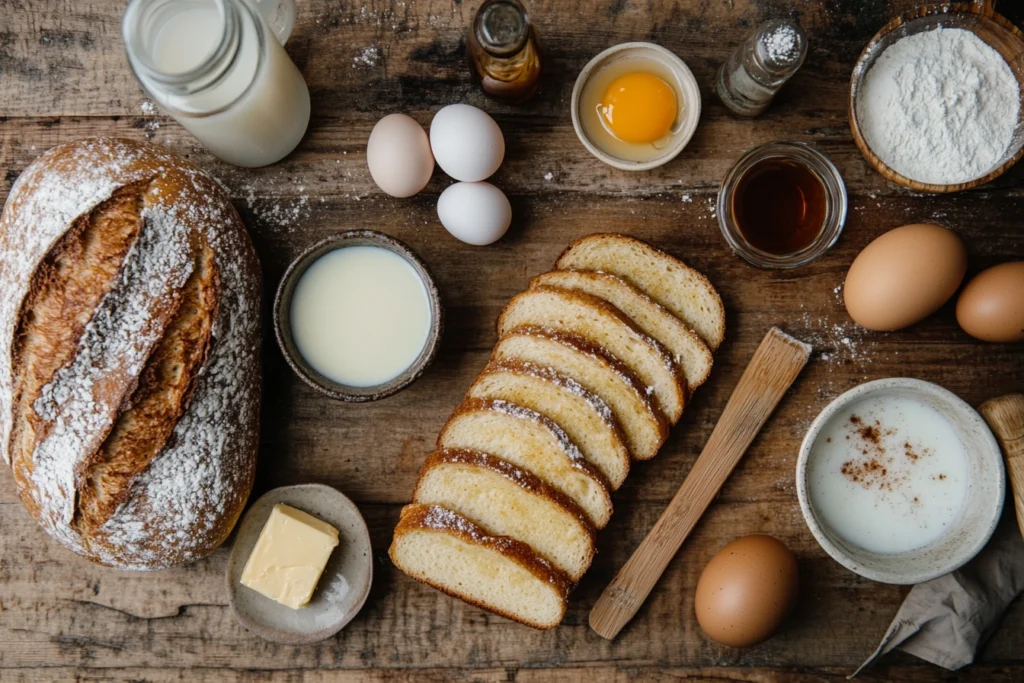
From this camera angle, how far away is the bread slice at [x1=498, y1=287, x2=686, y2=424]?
161 centimetres

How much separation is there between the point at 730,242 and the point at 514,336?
0.55 meters

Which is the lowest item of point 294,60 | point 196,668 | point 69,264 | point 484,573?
point 196,668

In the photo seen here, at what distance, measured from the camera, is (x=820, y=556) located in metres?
1.72

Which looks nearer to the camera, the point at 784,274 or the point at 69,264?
the point at 69,264

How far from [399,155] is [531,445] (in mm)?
708

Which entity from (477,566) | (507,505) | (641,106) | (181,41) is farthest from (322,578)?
(641,106)

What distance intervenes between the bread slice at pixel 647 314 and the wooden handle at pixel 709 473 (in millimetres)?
131

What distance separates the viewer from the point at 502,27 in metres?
1.50

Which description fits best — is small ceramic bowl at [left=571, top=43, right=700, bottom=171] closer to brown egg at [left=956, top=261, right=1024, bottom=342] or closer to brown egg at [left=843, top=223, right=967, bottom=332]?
brown egg at [left=843, top=223, right=967, bottom=332]

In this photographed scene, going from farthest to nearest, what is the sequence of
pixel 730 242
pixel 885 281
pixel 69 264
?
pixel 730 242 < pixel 885 281 < pixel 69 264

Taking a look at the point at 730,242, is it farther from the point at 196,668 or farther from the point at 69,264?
the point at 196,668

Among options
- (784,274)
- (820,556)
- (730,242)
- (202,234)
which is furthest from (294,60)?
(820,556)

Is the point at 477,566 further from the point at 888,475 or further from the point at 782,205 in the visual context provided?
the point at 782,205

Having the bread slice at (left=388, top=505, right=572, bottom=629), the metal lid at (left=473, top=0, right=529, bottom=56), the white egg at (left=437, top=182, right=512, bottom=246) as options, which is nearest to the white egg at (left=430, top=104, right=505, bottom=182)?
the white egg at (left=437, top=182, right=512, bottom=246)
